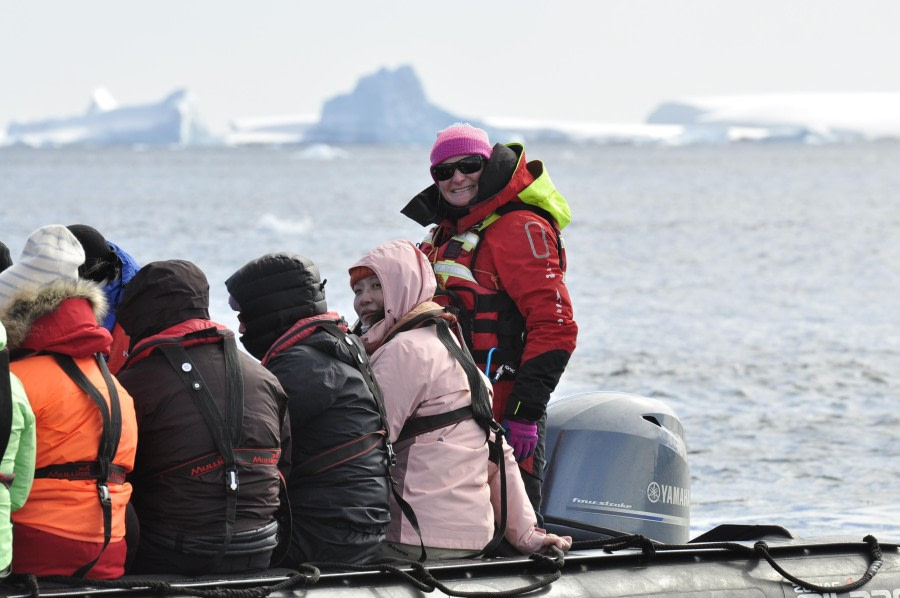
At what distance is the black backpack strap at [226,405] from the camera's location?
3.09 meters

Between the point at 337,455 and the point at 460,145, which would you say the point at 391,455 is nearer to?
the point at 337,455

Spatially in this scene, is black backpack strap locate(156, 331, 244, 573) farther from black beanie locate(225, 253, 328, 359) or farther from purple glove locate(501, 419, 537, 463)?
purple glove locate(501, 419, 537, 463)

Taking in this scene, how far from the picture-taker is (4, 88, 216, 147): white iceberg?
108 metres

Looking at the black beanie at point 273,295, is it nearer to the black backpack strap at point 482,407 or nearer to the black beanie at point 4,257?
the black backpack strap at point 482,407

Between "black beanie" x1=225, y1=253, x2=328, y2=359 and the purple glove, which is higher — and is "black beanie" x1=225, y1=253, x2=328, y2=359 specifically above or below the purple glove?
above

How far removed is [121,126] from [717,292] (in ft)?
374

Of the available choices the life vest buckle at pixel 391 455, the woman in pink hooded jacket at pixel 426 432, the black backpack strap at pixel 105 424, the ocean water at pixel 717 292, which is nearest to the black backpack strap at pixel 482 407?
the woman in pink hooded jacket at pixel 426 432

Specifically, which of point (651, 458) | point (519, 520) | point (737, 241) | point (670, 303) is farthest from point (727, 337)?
point (737, 241)

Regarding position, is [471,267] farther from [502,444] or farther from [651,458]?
[651,458]

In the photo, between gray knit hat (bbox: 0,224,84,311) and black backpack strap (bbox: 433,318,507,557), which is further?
black backpack strap (bbox: 433,318,507,557)

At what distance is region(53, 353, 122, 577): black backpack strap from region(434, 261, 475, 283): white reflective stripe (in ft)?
4.74

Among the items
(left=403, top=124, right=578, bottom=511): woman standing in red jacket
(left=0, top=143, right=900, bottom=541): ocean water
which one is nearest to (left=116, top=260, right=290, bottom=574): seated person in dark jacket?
(left=403, top=124, right=578, bottom=511): woman standing in red jacket

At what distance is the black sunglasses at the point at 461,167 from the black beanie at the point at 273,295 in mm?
875

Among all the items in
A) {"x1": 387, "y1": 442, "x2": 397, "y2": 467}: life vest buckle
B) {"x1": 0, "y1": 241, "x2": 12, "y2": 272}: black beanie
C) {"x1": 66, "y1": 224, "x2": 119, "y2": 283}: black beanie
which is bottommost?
{"x1": 387, "y1": 442, "x2": 397, "y2": 467}: life vest buckle
